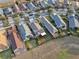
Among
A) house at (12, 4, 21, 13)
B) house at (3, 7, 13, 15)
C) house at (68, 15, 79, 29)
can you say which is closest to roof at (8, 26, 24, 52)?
house at (3, 7, 13, 15)

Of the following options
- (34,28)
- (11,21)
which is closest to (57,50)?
(34,28)

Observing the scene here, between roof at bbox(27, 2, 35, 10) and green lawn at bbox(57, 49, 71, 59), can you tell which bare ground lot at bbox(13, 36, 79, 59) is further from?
roof at bbox(27, 2, 35, 10)

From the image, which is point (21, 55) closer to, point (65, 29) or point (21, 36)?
point (21, 36)

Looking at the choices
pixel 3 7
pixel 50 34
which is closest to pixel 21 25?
pixel 50 34

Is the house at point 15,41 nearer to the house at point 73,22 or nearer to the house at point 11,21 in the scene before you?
the house at point 11,21

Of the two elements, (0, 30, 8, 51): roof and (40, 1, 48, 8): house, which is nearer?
(0, 30, 8, 51): roof

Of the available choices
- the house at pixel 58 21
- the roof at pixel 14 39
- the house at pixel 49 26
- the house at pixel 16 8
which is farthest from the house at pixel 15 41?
the house at pixel 58 21
